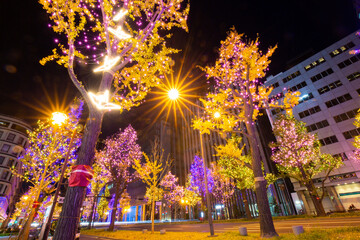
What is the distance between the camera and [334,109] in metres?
31.6

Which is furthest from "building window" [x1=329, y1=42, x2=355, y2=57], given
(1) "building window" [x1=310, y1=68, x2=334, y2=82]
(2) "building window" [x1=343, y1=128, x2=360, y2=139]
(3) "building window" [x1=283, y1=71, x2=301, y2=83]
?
(2) "building window" [x1=343, y1=128, x2=360, y2=139]

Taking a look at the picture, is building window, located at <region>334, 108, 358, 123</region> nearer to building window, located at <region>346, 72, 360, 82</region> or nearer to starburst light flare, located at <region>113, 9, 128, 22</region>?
building window, located at <region>346, 72, 360, 82</region>

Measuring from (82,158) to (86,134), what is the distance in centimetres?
72

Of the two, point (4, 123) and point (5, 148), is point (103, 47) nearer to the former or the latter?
point (5, 148)

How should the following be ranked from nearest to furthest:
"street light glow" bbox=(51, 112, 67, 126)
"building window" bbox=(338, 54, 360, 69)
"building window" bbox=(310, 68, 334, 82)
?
"street light glow" bbox=(51, 112, 67, 126) → "building window" bbox=(338, 54, 360, 69) → "building window" bbox=(310, 68, 334, 82)

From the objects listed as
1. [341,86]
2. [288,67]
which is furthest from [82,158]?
[288,67]

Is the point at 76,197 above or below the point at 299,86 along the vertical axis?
below

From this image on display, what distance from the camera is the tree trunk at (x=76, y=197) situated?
368 centimetres

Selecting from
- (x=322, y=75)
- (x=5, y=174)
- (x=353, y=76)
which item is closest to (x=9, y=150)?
(x=5, y=174)

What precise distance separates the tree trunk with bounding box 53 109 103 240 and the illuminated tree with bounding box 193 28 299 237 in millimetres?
6101

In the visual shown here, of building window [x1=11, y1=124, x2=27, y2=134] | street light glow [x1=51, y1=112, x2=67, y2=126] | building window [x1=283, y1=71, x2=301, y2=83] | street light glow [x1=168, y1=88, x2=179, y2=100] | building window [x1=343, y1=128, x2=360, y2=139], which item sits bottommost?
street light glow [x1=51, y1=112, x2=67, y2=126]

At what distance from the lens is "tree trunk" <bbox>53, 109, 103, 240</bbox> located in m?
3.68

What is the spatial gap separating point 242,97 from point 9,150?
2603 inches

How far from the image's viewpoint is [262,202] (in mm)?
7168
